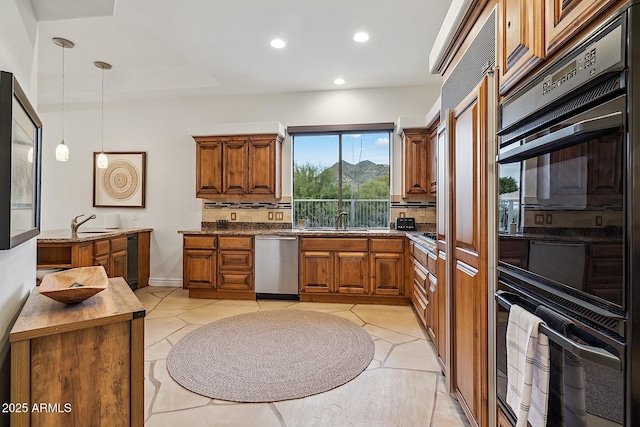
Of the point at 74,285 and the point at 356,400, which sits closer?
the point at 74,285

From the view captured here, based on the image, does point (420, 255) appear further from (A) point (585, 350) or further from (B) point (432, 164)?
(A) point (585, 350)

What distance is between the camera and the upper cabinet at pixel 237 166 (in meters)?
4.46

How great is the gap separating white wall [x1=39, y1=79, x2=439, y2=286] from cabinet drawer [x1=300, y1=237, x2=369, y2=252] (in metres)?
1.08

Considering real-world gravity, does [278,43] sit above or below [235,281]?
above

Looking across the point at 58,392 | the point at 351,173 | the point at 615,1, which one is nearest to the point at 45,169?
the point at 351,173

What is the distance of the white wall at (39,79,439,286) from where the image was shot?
15.7ft

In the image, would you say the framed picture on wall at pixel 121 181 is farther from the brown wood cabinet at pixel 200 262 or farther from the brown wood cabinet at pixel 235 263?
the brown wood cabinet at pixel 235 263

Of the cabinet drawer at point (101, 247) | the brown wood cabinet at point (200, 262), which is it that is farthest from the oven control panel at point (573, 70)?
the cabinet drawer at point (101, 247)

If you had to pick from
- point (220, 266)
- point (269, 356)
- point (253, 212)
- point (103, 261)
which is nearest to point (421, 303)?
point (269, 356)

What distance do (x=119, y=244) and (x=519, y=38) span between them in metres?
4.58

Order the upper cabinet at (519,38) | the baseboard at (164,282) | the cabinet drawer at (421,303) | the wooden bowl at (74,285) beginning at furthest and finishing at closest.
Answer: the baseboard at (164,282), the cabinet drawer at (421,303), the wooden bowl at (74,285), the upper cabinet at (519,38)

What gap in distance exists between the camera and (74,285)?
5.01ft

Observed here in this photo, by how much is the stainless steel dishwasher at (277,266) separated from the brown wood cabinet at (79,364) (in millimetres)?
2677

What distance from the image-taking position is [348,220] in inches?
189
